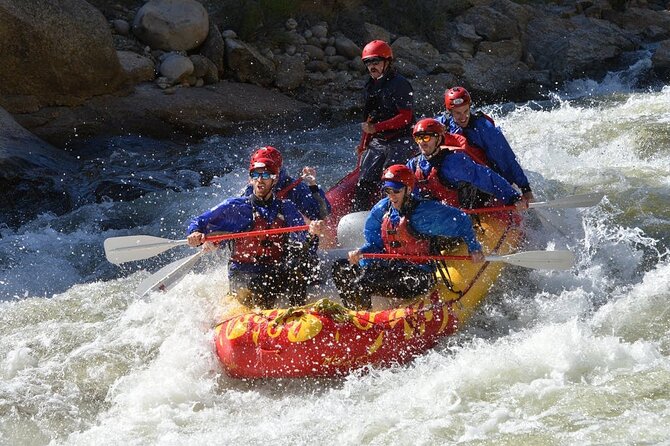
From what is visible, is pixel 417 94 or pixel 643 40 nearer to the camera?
pixel 417 94

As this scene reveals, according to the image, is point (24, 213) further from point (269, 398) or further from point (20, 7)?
point (269, 398)

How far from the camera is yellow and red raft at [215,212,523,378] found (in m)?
5.18

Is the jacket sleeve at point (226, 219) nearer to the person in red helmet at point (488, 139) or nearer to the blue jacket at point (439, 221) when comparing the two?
the blue jacket at point (439, 221)

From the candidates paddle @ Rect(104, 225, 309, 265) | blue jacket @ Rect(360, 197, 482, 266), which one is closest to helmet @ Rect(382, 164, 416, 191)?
blue jacket @ Rect(360, 197, 482, 266)

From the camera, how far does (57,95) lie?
10227 mm

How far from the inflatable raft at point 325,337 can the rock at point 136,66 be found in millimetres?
6019

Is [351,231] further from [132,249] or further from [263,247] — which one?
[132,249]

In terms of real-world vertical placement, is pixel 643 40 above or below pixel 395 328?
below

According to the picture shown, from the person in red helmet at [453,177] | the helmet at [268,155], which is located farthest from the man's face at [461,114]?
the helmet at [268,155]

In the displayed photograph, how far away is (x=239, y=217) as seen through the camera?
5.76m

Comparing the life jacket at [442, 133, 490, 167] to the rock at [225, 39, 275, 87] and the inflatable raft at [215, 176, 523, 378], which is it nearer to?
the inflatable raft at [215, 176, 523, 378]

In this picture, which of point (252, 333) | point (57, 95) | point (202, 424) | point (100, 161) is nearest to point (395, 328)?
point (252, 333)

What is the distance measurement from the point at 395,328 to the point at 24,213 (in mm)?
4807

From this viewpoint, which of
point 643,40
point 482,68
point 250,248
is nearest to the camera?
point 250,248
